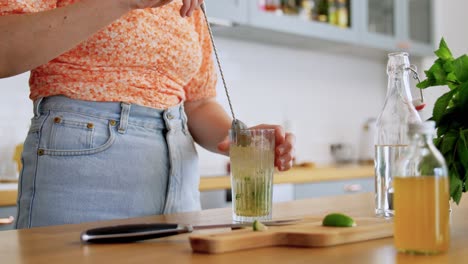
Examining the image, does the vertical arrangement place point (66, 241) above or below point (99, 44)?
below

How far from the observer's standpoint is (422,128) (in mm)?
712

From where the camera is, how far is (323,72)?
3.86 metres

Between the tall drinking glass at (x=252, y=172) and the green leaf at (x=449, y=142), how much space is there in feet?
0.82

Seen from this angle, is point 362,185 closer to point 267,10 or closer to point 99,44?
point 267,10

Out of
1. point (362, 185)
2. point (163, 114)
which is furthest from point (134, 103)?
point (362, 185)

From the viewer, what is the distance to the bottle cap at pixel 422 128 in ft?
2.33

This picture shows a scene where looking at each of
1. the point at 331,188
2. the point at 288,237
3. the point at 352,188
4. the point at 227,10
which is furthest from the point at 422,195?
the point at 352,188

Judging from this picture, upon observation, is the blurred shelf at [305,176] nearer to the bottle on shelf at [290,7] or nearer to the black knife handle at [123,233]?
the bottle on shelf at [290,7]

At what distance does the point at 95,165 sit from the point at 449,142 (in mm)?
649

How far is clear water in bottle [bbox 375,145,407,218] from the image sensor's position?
1067mm

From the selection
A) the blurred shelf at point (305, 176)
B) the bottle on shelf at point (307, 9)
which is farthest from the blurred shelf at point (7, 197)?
the bottle on shelf at point (307, 9)

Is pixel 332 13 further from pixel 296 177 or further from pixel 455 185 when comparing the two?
pixel 455 185

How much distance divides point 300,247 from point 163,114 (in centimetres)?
62

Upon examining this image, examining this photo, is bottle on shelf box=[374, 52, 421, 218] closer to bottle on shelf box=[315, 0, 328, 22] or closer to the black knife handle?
the black knife handle
